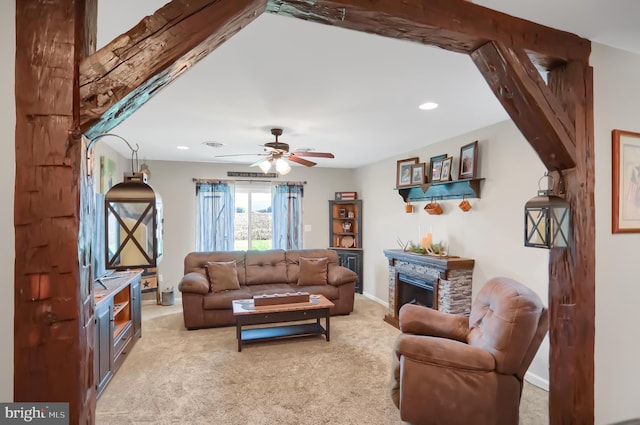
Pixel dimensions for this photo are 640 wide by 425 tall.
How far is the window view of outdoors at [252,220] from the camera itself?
237 inches

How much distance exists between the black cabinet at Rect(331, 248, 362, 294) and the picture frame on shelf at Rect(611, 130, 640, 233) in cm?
448

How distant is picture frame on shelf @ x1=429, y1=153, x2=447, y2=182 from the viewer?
400 centimetres

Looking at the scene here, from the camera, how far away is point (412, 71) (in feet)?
6.82

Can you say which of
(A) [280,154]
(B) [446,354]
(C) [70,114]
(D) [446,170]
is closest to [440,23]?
(C) [70,114]

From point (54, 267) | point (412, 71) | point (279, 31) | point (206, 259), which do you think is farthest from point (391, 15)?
point (206, 259)

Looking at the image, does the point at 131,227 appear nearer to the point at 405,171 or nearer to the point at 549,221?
the point at 549,221

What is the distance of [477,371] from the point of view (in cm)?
204

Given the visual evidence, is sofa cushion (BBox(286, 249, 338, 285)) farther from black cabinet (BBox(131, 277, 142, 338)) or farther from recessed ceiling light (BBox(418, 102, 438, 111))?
recessed ceiling light (BBox(418, 102, 438, 111))

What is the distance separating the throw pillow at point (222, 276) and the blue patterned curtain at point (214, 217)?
1177 mm

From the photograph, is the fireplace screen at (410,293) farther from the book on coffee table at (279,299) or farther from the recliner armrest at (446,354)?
the recliner armrest at (446,354)

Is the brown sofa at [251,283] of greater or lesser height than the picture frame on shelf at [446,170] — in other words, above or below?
below

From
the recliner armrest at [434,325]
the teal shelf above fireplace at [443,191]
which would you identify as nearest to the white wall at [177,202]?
the teal shelf above fireplace at [443,191]

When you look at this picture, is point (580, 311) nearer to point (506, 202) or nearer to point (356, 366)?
point (506, 202)

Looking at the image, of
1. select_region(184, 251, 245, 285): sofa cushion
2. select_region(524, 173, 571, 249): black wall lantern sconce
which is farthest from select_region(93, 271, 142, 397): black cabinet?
select_region(524, 173, 571, 249): black wall lantern sconce
